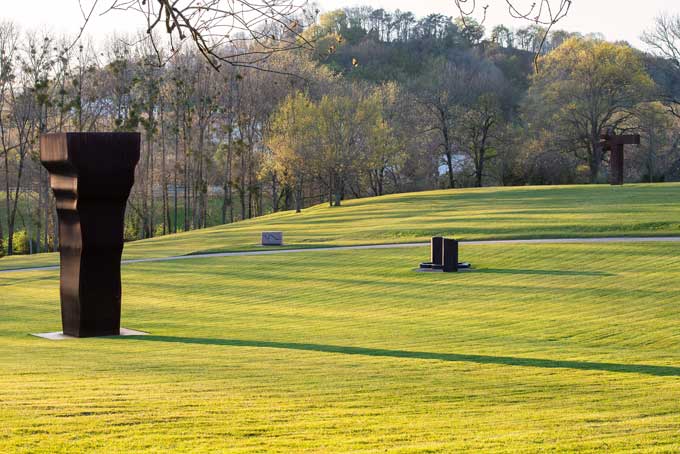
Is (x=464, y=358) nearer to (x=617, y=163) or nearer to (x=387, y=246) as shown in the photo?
(x=387, y=246)

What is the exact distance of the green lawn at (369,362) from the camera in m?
7.28

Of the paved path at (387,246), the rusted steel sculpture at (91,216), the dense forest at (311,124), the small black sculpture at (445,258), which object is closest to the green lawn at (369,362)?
the small black sculpture at (445,258)

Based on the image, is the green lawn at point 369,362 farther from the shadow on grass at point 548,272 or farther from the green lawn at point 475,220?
the green lawn at point 475,220

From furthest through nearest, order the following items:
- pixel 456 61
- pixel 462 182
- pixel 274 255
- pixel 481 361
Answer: pixel 456 61 < pixel 462 182 < pixel 274 255 < pixel 481 361

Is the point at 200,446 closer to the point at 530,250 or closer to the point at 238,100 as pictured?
the point at 530,250

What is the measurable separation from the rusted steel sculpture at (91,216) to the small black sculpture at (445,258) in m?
11.9

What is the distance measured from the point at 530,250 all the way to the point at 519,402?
20.0 m

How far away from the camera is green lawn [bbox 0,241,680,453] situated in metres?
7.28

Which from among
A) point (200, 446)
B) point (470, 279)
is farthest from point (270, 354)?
point (470, 279)

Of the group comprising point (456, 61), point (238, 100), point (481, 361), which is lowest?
point (481, 361)

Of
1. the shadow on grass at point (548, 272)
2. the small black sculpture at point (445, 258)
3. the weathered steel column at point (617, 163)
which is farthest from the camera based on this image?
the weathered steel column at point (617, 163)

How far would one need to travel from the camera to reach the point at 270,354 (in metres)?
13.2

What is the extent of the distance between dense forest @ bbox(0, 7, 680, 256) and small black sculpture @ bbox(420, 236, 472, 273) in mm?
34181

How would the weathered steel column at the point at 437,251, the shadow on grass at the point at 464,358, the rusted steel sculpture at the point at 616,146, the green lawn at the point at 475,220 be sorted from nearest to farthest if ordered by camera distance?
the shadow on grass at the point at 464,358
the weathered steel column at the point at 437,251
the green lawn at the point at 475,220
the rusted steel sculpture at the point at 616,146
